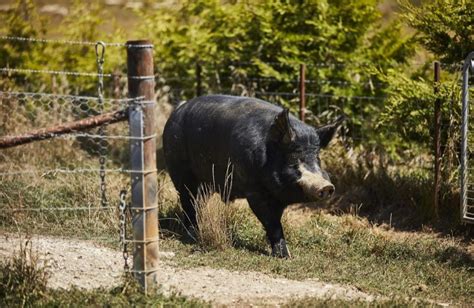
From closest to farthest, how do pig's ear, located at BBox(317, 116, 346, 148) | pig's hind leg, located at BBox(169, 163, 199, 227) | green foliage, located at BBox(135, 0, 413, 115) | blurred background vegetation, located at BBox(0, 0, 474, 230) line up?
pig's ear, located at BBox(317, 116, 346, 148) < pig's hind leg, located at BBox(169, 163, 199, 227) < blurred background vegetation, located at BBox(0, 0, 474, 230) < green foliage, located at BBox(135, 0, 413, 115)

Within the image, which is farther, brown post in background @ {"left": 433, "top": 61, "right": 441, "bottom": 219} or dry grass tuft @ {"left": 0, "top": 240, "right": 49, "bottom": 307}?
brown post in background @ {"left": 433, "top": 61, "right": 441, "bottom": 219}

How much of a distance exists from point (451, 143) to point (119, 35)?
23.6 ft

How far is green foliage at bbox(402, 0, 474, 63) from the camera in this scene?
940 cm

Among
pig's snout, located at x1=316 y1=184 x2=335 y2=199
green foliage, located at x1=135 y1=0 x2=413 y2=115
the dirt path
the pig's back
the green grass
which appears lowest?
the green grass

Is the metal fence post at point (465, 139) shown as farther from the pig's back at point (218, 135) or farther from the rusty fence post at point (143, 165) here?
the rusty fence post at point (143, 165)

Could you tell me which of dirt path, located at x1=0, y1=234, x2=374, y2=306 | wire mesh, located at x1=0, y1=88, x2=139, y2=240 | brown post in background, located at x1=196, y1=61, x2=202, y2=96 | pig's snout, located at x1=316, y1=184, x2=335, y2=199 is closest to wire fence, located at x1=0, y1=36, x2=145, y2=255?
wire mesh, located at x1=0, y1=88, x2=139, y2=240

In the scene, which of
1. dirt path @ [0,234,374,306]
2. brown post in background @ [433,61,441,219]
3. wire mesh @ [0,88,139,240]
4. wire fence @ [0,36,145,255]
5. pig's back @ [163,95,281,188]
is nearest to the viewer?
dirt path @ [0,234,374,306]

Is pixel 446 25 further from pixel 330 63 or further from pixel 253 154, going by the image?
pixel 253 154

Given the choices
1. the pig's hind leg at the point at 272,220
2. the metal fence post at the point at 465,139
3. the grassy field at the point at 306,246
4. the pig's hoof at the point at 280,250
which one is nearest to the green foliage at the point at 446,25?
the metal fence post at the point at 465,139

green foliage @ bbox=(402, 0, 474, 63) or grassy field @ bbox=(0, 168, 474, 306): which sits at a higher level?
green foliage @ bbox=(402, 0, 474, 63)

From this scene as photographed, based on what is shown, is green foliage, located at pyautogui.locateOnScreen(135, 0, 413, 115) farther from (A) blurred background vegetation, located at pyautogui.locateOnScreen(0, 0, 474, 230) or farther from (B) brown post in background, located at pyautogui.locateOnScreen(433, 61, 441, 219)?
(B) brown post in background, located at pyautogui.locateOnScreen(433, 61, 441, 219)

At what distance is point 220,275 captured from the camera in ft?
23.0

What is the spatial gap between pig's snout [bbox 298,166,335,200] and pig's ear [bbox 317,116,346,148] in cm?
54

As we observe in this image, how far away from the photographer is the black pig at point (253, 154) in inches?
304
